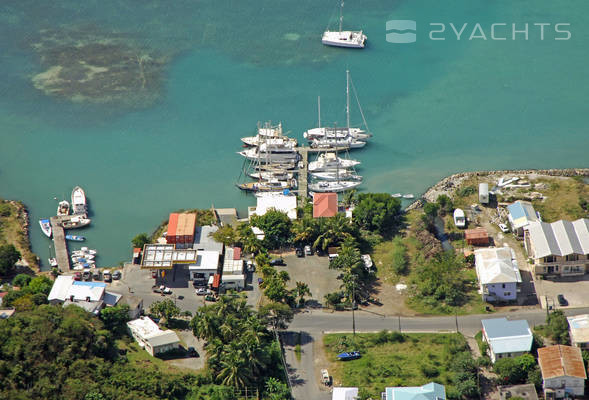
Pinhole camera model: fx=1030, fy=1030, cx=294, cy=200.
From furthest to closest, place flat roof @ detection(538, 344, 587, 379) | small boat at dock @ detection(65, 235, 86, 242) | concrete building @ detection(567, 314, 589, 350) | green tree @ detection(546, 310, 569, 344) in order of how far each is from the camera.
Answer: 1. small boat at dock @ detection(65, 235, 86, 242)
2. green tree @ detection(546, 310, 569, 344)
3. concrete building @ detection(567, 314, 589, 350)
4. flat roof @ detection(538, 344, 587, 379)

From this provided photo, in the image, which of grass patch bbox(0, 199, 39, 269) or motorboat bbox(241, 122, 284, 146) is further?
motorboat bbox(241, 122, 284, 146)

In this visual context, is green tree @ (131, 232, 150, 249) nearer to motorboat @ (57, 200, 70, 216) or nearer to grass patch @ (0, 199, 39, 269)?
grass patch @ (0, 199, 39, 269)

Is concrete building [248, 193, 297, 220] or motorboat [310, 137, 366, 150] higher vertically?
motorboat [310, 137, 366, 150]

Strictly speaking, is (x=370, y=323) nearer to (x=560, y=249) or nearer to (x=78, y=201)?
(x=560, y=249)

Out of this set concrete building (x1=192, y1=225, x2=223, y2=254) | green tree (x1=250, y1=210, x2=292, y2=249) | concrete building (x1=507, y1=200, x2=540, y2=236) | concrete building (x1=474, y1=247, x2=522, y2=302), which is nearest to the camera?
concrete building (x1=474, y1=247, x2=522, y2=302)

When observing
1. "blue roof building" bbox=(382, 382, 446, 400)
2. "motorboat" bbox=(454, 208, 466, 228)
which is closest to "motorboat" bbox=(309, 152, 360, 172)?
"motorboat" bbox=(454, 208, 466, 228)

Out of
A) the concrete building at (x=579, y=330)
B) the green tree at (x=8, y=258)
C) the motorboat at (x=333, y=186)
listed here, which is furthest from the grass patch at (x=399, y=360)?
the green tree at (x=8, y=258)

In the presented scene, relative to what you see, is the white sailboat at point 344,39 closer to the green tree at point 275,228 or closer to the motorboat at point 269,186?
the motorboat at point 269,186

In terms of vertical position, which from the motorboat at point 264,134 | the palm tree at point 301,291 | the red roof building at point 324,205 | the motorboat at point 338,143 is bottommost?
the palm tree at point 301,291
